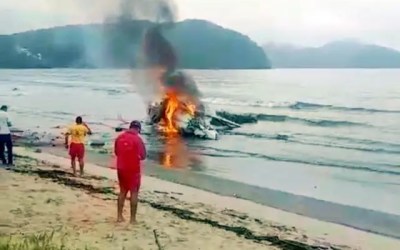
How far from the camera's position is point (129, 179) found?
11562 millimetres

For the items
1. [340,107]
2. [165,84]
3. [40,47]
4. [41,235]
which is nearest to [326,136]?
[165,84]

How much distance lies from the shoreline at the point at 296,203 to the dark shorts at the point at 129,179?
18.6 ft

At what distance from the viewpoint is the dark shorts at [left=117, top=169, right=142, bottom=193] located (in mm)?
11484

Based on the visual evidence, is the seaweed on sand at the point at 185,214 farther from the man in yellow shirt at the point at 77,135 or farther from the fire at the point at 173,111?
the fire at the point at 173,111

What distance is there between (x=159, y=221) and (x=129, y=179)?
1.68 metres

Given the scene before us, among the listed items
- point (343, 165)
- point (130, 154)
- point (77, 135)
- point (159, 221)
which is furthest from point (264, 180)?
point (130, 154)

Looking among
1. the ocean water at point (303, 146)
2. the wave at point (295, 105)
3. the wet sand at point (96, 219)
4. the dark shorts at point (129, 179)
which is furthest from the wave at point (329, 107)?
the dark shorts at point (129, 179)

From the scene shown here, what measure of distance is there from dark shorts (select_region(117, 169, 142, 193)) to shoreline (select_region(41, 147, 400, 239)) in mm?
5662

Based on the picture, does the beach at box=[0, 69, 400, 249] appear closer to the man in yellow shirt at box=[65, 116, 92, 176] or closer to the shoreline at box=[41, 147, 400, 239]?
the shoreline at box=[41, 147, 400, 239]

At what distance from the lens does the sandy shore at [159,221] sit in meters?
11.2

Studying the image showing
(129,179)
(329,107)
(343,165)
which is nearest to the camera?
(129,179)

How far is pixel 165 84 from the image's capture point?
1633 inches

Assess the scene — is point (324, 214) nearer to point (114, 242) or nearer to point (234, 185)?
point (234, 185)

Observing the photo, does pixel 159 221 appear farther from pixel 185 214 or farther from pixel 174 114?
pixel 174 114
